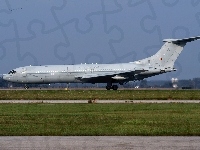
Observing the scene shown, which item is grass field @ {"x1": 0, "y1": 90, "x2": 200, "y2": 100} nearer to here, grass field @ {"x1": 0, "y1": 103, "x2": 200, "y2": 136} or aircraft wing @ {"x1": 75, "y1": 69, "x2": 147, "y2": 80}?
aircraft wing @ {"x1": 75, "y1": 69, "x2": 147, "y2": 80}

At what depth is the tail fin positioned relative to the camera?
90062 mm

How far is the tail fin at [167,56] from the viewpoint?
9006 cm

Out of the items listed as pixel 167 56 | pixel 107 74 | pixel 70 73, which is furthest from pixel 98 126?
pixel 70 73

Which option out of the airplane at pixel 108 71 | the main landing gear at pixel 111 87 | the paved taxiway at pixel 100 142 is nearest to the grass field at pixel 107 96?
the main landing gear at pixel 111 87

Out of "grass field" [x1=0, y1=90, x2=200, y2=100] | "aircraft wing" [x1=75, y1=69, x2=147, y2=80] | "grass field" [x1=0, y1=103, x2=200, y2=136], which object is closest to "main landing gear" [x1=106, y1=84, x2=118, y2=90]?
"aircraft wing" [x1=75, y1=69, x2=147, y2=80]

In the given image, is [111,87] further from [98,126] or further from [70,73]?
[98,126]

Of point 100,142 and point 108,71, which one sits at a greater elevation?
point 108,71

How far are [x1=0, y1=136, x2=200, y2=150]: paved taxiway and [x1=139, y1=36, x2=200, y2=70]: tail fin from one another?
70343 mm

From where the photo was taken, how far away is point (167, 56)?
3558 inches

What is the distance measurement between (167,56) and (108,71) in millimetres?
10030

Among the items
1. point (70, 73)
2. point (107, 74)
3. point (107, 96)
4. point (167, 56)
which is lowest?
point (107, 96)

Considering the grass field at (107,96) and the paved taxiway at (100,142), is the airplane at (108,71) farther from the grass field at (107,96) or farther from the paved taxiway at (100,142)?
the paved taxiway at (100,142)

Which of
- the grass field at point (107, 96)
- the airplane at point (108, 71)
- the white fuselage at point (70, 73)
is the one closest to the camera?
the grass field at point (107, 96)

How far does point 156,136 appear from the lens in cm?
2050
